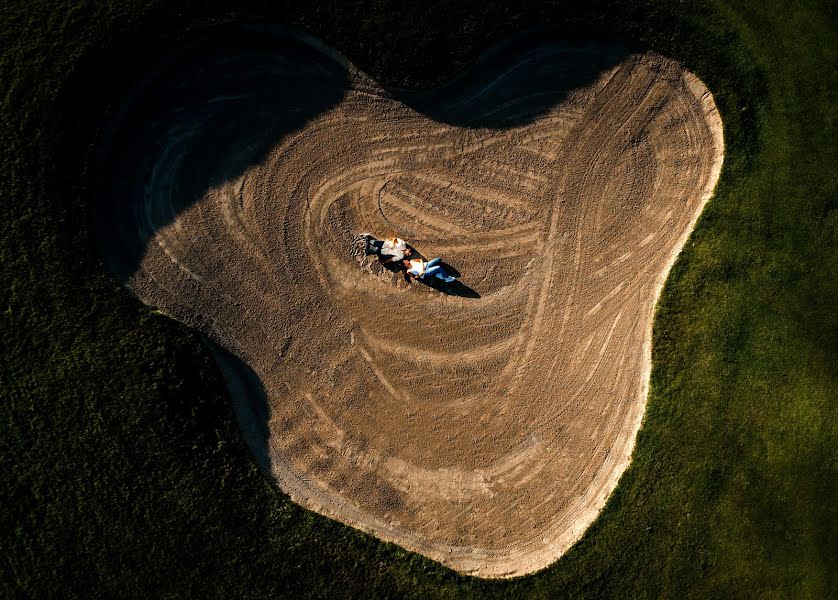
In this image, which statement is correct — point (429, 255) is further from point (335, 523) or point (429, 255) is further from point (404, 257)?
point (335, 523)

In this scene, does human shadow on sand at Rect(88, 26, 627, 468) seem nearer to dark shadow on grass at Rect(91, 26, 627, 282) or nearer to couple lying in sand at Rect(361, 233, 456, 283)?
dark shadow on grass at Rect(91, 26, 627, 282)

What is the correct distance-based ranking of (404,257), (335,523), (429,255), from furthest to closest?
(429,255) < (404,257) < (335,523)

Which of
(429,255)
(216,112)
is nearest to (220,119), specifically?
(216,112)

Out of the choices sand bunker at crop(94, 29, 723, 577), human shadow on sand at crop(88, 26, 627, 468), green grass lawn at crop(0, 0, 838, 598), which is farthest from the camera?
sand bunker at crop(94, 29, 723, 577)

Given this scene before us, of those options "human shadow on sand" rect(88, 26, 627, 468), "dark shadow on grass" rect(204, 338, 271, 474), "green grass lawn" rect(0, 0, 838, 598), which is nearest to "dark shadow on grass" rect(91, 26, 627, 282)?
"human shadow on sand" rect(88, 26, 627, 468)

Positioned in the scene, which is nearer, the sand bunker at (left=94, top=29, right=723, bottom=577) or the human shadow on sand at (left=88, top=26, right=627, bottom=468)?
the human shadow on sand at (left=88, top=26, right=627, bottom=468)

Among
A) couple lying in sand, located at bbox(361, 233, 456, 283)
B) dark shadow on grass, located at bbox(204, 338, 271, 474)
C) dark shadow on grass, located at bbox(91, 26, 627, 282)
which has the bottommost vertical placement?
dark shadow on grass, located at bbox(204, 338, 271, 474)
